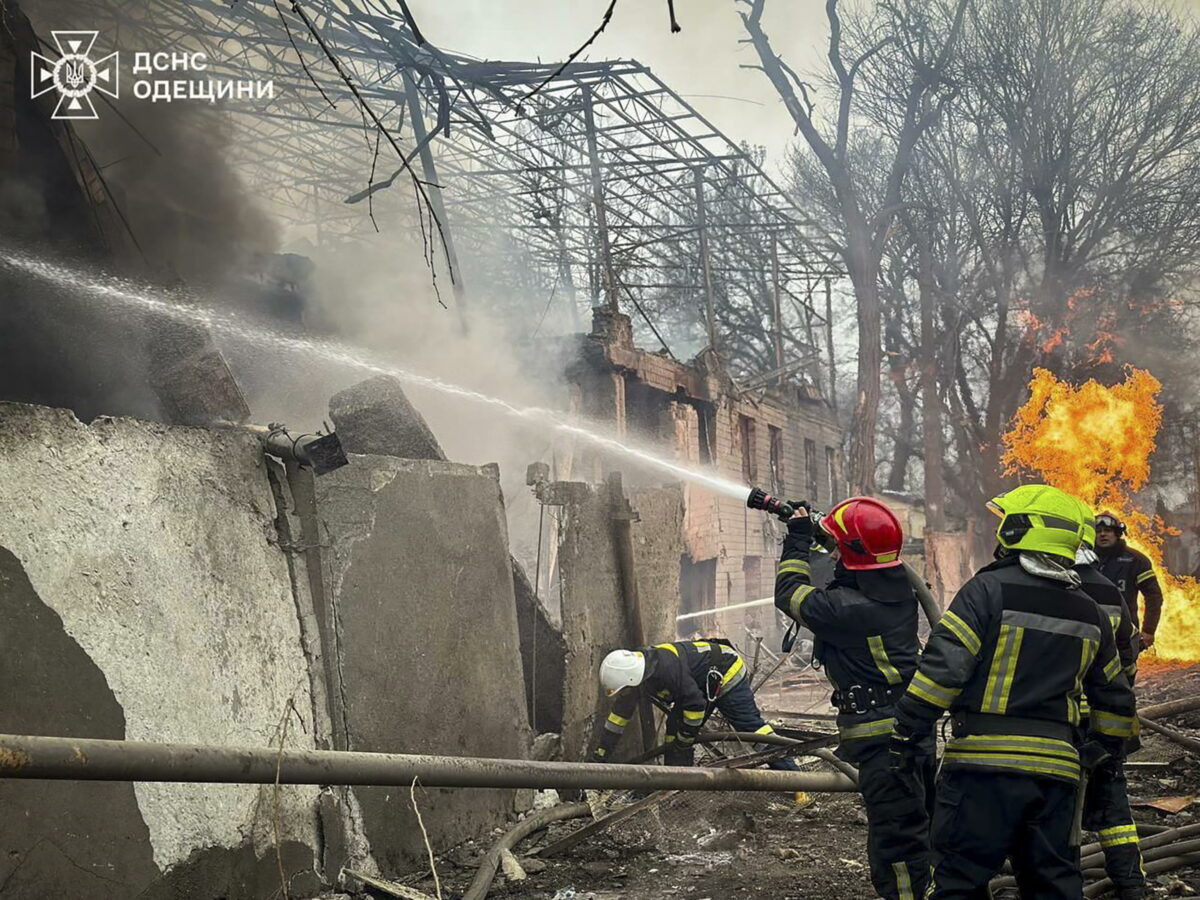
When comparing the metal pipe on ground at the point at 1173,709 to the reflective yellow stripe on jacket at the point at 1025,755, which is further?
the metal pipe on ground at the point at 1173,709

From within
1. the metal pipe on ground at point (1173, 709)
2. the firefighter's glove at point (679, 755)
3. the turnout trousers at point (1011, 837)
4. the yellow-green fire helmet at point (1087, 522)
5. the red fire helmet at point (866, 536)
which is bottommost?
the firefighter's glove at point (679, 755)

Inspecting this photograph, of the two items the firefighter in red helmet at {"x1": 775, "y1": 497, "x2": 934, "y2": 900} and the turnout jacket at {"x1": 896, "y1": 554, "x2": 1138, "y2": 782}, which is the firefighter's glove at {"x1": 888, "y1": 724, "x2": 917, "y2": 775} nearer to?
the turnout jacket at {"x1": 896, "y1": 554, "x2": 1138, "y2": 782}

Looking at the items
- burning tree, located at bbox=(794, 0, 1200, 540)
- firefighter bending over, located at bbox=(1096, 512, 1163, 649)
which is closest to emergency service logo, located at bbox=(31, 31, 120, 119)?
firefighter bending over, located at bbox=(1096, 512, 1163, 649)

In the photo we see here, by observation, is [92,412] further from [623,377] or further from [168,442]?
[623,377]

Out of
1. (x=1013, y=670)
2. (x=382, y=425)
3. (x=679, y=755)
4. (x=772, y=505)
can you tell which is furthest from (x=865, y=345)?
(x=1013, y=670)

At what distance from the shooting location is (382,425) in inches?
248

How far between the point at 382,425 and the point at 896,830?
3.66m

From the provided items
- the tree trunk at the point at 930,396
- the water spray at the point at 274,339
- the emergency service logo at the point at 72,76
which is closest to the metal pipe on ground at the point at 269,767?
the water spray at the point at 274,339

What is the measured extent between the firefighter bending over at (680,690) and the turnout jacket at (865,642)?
1866mm

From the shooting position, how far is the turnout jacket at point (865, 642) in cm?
451

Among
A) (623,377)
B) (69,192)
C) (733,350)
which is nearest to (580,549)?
(69,192)

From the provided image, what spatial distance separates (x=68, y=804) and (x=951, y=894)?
3046 mm

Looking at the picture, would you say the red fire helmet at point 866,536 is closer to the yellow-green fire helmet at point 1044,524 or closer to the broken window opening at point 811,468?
the yellow-green fire helmet at point 1044,524

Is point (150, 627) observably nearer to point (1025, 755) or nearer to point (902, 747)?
point (902, 747)
